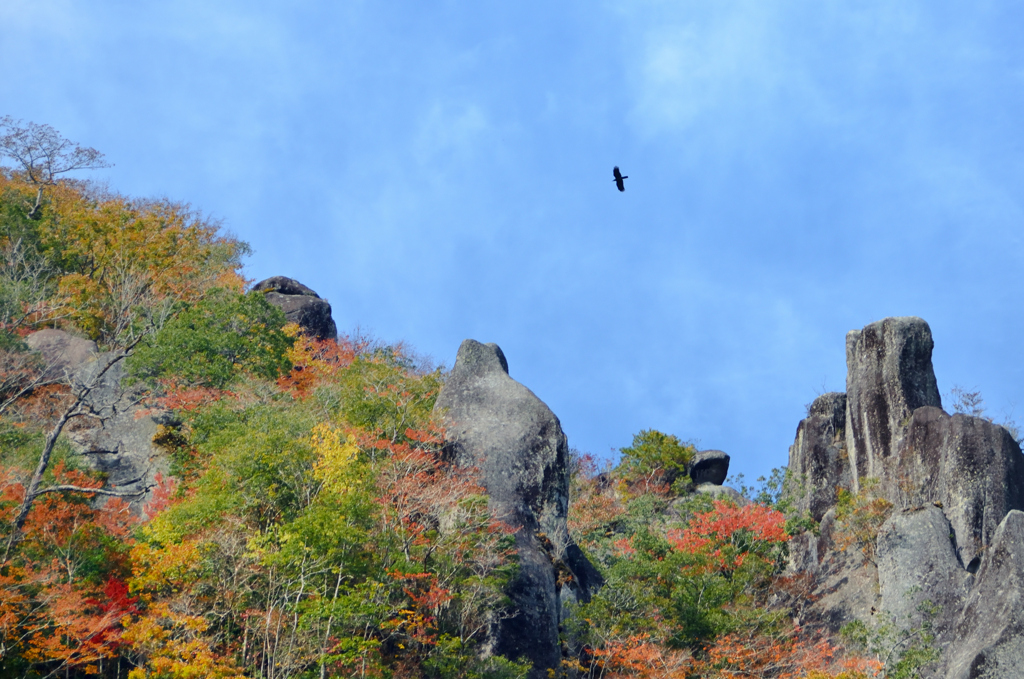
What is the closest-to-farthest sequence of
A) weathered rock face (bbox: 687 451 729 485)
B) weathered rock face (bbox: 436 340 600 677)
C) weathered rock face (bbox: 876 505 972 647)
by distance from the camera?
weathered rock face (bbox: 436 340 600 677) → weathered rock face (bbox: 876 505 972 647) → weathered rock face (bbox: 687 451 729 485)

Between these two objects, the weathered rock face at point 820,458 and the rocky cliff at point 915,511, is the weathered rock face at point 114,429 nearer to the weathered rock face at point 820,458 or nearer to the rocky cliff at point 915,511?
the rocky cliff at point 915,511

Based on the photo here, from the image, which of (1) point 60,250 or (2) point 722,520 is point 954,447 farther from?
(1) point 60,250

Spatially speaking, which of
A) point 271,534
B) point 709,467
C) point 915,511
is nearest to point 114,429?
point 271,534

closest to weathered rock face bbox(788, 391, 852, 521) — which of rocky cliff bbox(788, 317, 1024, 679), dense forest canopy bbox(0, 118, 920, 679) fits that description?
rocky cliff bbox(788, 317, 1024, 679)

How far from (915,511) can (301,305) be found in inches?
1320

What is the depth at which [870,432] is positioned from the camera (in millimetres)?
33969

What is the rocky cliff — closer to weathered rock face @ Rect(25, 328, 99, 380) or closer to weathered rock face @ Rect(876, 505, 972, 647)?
weathered rock face @ Rect(876, 505, 972, 647)

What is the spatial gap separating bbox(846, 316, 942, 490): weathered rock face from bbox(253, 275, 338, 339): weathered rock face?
1074 inches

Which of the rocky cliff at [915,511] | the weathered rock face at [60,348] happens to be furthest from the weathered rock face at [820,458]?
the weathered rock face at [60,348]

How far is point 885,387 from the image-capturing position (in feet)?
113

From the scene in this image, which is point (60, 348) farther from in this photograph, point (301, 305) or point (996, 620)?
point (996, 620)

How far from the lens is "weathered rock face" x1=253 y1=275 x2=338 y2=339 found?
2016 inches

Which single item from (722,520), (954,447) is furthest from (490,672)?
(954,447)

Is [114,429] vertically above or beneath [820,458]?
beneath
